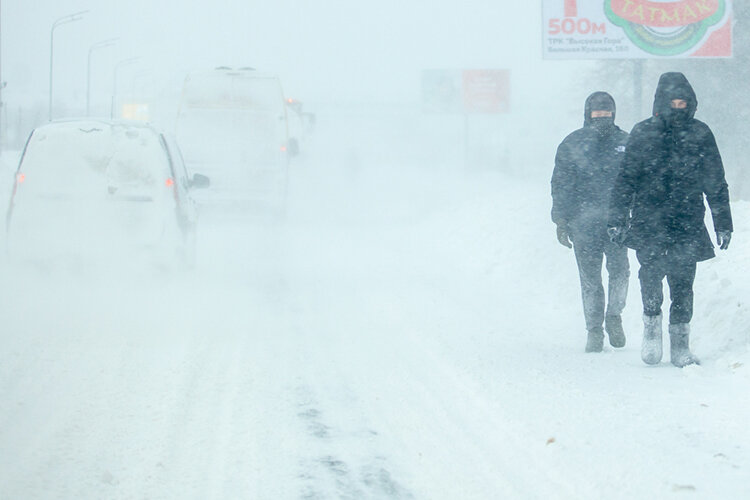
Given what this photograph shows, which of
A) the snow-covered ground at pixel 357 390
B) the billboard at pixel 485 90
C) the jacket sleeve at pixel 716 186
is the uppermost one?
the billboard at pixel 485 90

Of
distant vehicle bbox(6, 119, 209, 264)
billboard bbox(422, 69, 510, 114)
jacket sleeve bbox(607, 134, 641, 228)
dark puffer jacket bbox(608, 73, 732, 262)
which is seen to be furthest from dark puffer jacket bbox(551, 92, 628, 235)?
billboard bbox(422, 69, 510, 114)

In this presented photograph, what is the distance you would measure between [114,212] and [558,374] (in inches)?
210

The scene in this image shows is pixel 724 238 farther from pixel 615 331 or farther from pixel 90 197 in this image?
pixel 90 197

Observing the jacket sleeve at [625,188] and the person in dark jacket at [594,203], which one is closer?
the jacket sleeve at [625,188]

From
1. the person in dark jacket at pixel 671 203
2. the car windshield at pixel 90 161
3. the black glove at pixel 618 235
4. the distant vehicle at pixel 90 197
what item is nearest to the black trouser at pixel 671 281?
the person in dark jacket at pixel 671 203

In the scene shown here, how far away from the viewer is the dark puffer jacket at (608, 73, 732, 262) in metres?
6.50

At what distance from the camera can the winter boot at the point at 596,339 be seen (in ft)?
24.9

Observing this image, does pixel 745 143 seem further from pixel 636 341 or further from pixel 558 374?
pixel 558 374

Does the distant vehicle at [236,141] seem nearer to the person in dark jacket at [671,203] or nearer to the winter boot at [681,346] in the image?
the person in dark jacket at [671,203]

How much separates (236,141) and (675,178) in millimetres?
12963

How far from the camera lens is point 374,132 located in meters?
113

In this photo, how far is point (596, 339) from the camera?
24.9 feet

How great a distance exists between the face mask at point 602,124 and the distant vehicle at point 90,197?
4932 mm

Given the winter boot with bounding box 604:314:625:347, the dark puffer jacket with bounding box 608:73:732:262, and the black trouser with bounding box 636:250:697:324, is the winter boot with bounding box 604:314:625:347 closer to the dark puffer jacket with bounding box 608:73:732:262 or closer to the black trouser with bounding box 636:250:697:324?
the black trouser with bounding box 636:250:697:324
